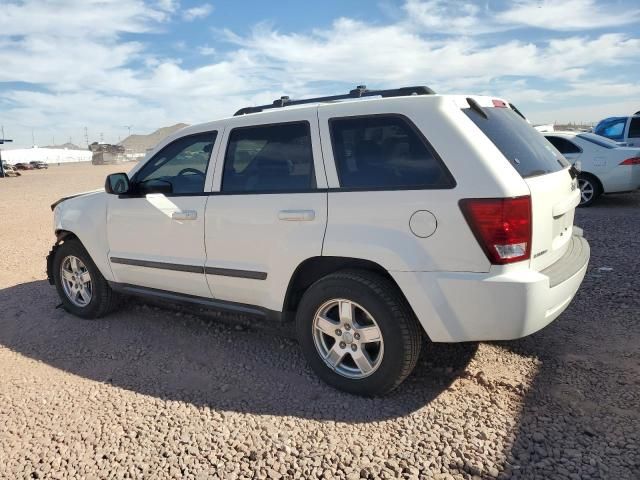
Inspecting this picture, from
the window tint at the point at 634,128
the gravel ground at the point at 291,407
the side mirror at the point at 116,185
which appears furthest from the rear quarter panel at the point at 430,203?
the window tint at the point at 634,128

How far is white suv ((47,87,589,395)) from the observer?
8.91 ft

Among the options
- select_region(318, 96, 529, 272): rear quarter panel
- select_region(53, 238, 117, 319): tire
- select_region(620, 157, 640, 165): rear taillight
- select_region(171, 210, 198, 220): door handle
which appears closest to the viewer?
select_region(318, 96, 529, 272): rear quarter panel

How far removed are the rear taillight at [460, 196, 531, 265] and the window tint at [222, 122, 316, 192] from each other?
3.52ft

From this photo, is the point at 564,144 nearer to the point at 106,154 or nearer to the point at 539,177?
the point at 539,177

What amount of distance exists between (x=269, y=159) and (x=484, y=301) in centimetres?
175

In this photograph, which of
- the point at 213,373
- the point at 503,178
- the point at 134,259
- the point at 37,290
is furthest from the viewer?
the point at 37,290

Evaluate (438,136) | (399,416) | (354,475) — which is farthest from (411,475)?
(438,136)

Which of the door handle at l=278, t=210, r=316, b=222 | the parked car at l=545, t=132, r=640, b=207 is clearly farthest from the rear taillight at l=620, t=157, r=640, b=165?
the door handle at l=278, t=210, r=316, b=222

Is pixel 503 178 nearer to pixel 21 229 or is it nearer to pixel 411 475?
pixel 411 475

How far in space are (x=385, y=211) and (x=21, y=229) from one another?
9707 mm

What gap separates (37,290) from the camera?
5715 millimetres

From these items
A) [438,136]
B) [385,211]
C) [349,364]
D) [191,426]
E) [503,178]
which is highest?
[438,136]

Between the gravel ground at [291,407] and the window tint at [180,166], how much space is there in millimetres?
1315

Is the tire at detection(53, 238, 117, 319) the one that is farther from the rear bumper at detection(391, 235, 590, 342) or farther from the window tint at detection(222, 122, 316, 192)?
the rear bumper at detection(391, 235, 590, 342)
